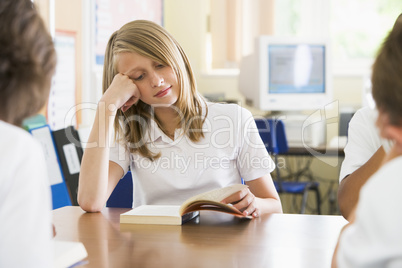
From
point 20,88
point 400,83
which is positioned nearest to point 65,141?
point 20,88

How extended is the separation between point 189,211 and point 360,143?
469mm

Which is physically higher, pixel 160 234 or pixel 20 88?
pixel 20 88

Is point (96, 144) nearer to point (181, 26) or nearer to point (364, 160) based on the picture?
point (364, 160)

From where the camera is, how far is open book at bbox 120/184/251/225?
47.4 inches

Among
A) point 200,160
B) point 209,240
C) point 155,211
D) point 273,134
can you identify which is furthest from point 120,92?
point 273,134

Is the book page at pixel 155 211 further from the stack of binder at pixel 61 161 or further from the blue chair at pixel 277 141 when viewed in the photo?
the blue chair at pixel 277 141

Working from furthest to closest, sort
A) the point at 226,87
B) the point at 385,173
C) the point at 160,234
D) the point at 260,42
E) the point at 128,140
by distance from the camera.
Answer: the point at 226,87 → the point at 260,42 → the point at 128,140 → the point at 160,234 → the point at 385,173

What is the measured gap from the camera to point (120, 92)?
1.57 meters

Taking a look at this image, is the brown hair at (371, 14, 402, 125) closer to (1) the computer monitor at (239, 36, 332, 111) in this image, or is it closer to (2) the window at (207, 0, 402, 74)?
(1) the computer monitor at (239, 36, 332, 111)

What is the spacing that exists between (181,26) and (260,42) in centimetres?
97

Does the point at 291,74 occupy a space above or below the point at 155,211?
above

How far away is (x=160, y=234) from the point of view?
→ 115 cm

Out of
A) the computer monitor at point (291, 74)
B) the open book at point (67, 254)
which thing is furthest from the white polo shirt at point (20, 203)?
the computer monitor at point (291, 74)

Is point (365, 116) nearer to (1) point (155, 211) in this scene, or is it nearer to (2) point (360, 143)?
(2) point (360, 143)
